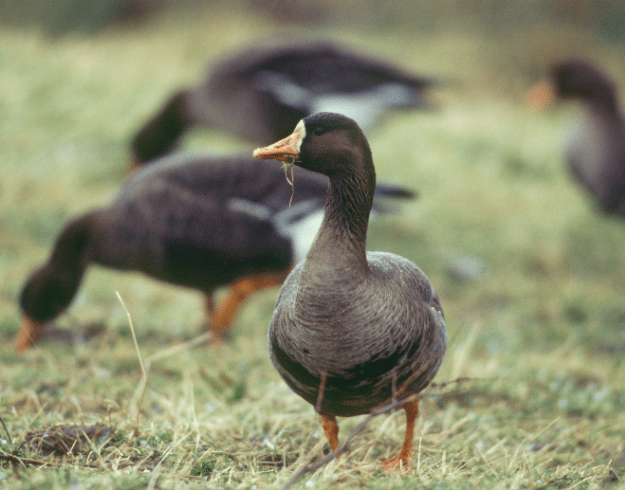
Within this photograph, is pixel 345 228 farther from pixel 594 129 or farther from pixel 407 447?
pixel 594 129

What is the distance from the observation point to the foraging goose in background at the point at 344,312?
7.39 feet

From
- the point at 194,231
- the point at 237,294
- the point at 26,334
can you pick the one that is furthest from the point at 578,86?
the point at 26,334

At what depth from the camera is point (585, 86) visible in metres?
7.50

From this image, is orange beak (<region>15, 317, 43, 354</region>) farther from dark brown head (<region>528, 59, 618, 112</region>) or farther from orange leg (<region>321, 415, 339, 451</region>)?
dark brown head (<region>528, 59, 618, 112</region>)

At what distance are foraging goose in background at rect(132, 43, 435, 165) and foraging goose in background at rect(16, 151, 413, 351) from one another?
2.33 m

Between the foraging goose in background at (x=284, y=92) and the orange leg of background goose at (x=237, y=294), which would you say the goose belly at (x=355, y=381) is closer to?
the orange leg of background goose at (x=237, y=294)

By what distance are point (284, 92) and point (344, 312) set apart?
15.4ft

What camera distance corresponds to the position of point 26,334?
4.06m

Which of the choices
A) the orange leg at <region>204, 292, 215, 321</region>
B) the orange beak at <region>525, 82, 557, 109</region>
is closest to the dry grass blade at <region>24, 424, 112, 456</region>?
the orange leg at <region>204, 292, 215, 321</region>

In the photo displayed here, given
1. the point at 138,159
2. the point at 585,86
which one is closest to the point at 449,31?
the point at 585,86

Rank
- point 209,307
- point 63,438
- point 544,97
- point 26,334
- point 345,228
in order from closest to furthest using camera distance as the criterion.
→ point 345,228
point 63,438
point 26,334
point 209,307
point 544,97

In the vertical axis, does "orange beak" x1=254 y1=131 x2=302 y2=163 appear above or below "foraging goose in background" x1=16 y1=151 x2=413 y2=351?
above

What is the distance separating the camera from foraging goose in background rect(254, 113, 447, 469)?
2.25m

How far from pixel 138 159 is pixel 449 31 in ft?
32.3
